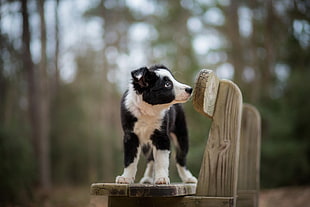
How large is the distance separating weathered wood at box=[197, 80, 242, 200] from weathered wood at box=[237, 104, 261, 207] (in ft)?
5.28

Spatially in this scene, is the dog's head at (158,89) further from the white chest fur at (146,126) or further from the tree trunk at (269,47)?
the tree trunk at (269,47)

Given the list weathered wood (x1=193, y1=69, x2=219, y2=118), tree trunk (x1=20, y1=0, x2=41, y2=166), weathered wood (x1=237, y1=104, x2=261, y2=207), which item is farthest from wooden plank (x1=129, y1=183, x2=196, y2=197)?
tree trunk (x1=20, y1=0, x2=41, y2=166)

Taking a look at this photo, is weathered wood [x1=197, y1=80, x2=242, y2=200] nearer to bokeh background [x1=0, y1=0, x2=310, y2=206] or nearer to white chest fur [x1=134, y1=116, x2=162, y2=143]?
white chest fur [x1=134, y1=116, x2=162, y2=143]

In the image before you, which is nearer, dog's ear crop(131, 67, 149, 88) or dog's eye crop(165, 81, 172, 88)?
dog's ear crop(131, 67, 149, 88)

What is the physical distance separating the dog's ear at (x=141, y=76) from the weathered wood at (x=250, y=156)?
6.71 ft

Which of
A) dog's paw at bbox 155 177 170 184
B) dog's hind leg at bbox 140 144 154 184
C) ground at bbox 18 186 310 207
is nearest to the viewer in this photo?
dog's paw at bbox 155 177 170 184

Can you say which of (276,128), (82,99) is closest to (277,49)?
(276,128)

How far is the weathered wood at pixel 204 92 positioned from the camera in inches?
116

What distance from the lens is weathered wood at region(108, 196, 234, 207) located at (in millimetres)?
2922

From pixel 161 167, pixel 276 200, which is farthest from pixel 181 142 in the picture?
pixel 276 200

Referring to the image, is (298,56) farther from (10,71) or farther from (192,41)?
(10,71)

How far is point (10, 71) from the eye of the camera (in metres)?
13.7

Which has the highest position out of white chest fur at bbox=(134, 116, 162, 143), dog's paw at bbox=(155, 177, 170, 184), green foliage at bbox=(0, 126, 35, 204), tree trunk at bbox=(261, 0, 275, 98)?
tree trunk at bbox=(261, 0, 275, 98)

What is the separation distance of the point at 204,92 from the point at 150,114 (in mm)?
667
